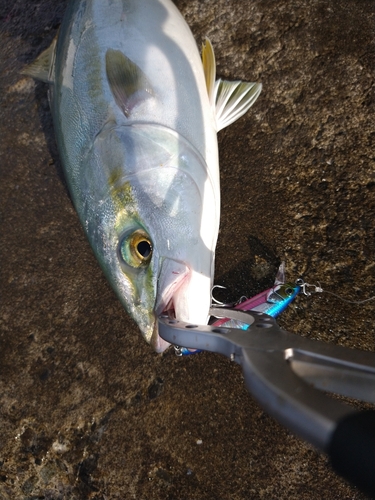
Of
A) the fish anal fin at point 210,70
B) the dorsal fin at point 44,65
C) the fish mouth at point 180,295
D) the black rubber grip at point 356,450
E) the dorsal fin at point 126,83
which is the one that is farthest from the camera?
the dorsal fin at point 44,65

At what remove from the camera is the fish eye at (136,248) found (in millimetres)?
1642

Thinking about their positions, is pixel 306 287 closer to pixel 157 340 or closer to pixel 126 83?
pixel 157 340

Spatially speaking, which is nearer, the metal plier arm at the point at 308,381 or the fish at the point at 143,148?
the metal plier arm at the point at 308,381

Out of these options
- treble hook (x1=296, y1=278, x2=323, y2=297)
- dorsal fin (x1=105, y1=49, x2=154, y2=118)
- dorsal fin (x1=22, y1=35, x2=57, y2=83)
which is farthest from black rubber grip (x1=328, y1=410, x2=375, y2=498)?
dorsal fin (x1=22, y1=35, x2=57, y2=83)

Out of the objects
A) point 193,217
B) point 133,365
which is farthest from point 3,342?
point 193,217

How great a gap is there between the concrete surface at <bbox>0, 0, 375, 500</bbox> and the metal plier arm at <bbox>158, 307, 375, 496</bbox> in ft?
2.46

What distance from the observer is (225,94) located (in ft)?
7.10

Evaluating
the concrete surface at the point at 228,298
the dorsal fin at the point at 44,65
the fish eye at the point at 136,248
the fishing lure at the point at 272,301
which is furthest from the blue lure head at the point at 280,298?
the dorsal fin at the point at 44,65

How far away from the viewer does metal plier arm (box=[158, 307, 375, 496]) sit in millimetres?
828

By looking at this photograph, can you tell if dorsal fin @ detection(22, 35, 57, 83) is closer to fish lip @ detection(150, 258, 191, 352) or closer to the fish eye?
the fish eye

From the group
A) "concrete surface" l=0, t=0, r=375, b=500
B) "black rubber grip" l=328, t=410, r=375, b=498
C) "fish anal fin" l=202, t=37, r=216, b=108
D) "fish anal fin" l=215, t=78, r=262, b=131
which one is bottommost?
"concrete surface" l=0, t=0, r=375, b=500

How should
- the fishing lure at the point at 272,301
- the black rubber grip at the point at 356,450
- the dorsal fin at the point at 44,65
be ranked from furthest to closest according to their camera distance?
1. the dorsal fin at the point at 44,65
2. the fishing lure at the point at 272,301
3. the black rubber grip at the point at 356,450

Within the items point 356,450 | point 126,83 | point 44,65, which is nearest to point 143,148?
point 126,83

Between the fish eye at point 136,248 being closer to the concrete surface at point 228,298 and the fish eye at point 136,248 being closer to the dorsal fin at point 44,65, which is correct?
the concrete surface at point 228,298
